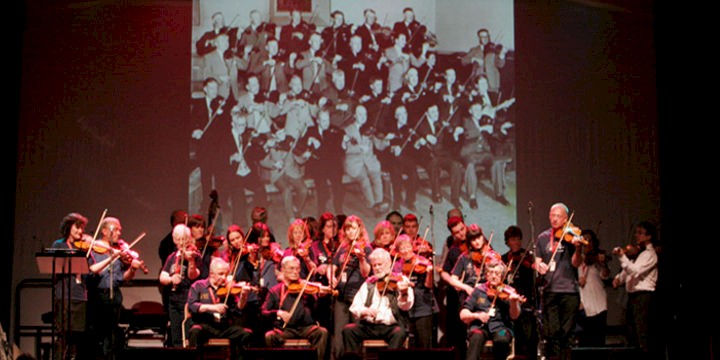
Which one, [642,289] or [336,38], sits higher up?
[336,38]

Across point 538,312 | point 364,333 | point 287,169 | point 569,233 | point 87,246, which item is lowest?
point 364,333

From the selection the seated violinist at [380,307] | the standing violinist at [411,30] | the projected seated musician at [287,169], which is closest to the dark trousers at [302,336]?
the seated violinist at [380,307]

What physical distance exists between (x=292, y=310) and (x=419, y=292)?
1207mm

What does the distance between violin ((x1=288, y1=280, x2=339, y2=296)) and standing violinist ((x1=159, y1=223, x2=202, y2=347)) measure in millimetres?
1036

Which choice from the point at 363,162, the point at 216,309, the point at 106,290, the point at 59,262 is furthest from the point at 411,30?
the point at 59,262

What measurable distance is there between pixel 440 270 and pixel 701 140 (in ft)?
9.86

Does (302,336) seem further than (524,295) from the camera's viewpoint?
No

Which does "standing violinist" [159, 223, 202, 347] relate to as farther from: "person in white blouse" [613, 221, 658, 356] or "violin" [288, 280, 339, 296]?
"person in white blouse" [613, 221, 658, 356]

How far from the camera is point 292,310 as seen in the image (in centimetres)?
796

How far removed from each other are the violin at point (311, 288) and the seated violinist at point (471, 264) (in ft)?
3.80

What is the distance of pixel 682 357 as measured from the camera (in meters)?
8.59

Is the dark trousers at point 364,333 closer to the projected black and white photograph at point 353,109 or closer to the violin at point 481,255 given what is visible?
the violin at point 481,255

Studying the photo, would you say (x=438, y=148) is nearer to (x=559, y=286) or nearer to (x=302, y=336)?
(x=559, y=286)

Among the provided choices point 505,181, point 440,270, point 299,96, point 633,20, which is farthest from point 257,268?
point 633,20
